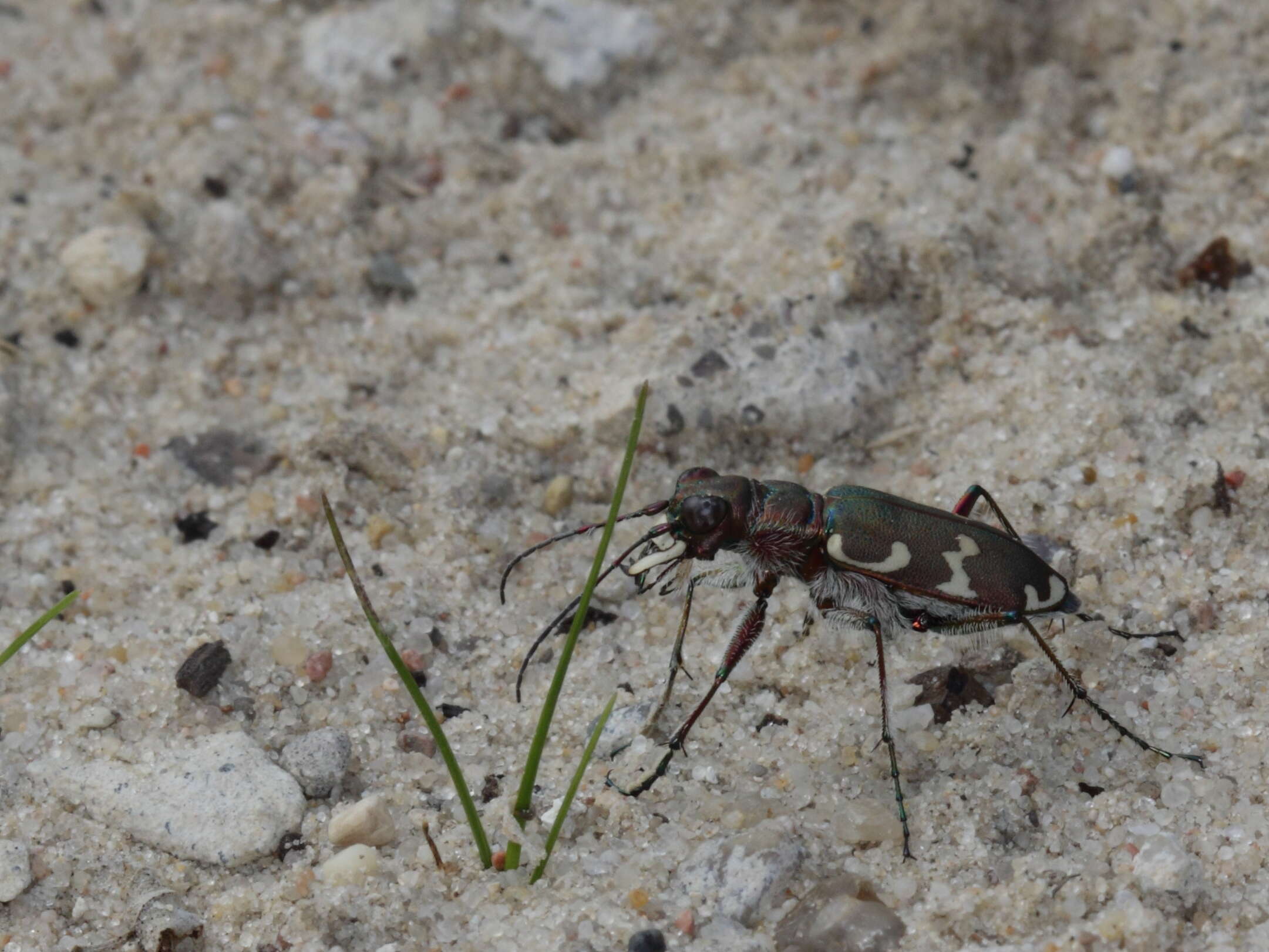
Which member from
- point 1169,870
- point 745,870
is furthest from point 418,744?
point 1169,870

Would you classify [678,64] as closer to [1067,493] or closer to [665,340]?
[665,340]

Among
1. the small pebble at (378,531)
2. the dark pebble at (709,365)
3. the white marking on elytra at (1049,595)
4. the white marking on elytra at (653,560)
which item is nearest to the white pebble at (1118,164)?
the dark pebble at (709,365)

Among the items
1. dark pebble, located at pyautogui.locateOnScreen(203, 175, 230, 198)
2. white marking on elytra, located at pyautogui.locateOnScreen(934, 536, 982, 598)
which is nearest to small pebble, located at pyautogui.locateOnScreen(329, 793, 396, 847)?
white marking on elytra, located at pyautogui.locateOnScreen(934, 536, 982, 598)

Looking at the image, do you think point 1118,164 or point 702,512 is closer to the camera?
point 702,512

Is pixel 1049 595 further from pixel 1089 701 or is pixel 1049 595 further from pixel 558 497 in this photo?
pixel 558 497

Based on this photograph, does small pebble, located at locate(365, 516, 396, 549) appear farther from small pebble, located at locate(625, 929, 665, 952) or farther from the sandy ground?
small pebble, located at locate(625, 929, 665, 952)

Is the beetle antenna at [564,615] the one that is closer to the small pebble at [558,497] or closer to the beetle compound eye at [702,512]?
the beetle compound eye at [702,512]
